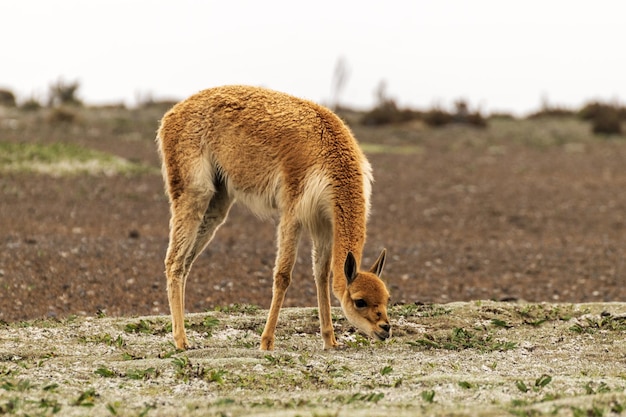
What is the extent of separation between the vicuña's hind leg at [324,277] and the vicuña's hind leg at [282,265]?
0.97 feet

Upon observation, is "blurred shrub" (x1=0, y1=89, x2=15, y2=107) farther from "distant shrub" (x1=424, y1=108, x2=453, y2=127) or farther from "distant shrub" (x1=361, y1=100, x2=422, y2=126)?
"distant shrub" (x1=424, y1=108, x2=453, y2=127)

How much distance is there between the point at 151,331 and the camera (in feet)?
29.4

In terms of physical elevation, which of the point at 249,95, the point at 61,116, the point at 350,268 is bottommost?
the point at 61,116

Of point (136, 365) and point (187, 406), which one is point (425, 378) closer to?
point (187, 406)

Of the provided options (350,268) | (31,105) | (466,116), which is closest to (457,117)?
(466,116)

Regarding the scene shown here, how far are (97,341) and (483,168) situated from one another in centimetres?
1823

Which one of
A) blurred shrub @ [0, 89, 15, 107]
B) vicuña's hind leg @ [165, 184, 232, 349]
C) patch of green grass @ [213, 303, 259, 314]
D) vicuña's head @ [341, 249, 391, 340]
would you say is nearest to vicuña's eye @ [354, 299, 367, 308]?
vicuña's head @ [341, 249, 391, 340]

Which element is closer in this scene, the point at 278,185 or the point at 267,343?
the point at 267,343

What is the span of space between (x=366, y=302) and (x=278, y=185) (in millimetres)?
1466

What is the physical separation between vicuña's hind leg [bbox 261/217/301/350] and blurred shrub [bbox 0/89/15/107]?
38685 mm

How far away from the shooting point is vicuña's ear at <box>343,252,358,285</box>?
7.22 m

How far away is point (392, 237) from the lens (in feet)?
54.6

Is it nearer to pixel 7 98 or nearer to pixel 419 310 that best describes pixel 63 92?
pixel 7 98

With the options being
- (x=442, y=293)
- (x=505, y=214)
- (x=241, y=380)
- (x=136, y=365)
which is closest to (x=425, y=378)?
(x=241, y=380)
